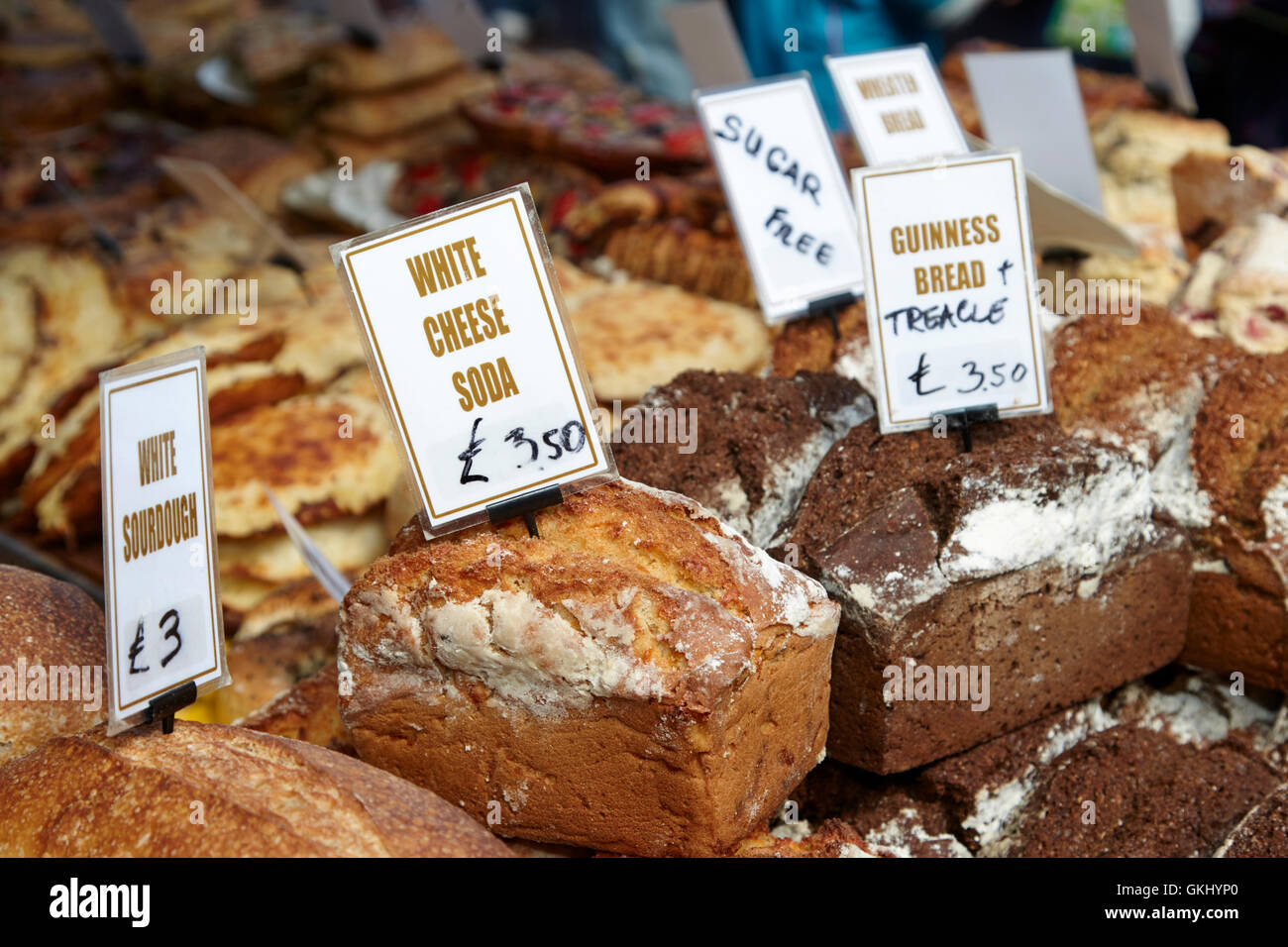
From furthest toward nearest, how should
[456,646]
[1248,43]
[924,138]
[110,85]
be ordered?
[110,85] < [1248,43] < [924,138] < [456,646]

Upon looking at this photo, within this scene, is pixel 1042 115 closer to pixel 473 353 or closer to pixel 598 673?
pixel 473 353

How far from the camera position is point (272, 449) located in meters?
2.91

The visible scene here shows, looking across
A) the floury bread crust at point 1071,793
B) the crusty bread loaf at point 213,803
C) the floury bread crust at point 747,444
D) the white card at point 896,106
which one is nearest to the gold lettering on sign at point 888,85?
the white card at point 896,106

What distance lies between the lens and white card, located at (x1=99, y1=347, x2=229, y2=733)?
5.57ft

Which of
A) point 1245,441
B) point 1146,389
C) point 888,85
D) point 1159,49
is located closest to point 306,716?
point 1146,389

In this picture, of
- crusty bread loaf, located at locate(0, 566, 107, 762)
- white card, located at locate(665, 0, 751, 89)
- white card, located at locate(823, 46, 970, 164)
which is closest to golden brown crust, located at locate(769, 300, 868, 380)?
white card, located at locate(823, 46, 970, 164)

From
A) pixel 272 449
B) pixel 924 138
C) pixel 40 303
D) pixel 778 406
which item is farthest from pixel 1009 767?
pixel 40 303

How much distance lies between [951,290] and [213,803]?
1.42m

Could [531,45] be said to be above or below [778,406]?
above

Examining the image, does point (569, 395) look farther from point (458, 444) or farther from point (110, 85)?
point (110, 85)

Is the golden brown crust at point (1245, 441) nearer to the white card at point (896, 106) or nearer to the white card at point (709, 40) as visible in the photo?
the white card at point (896, 106)

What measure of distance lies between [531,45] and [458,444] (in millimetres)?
5273

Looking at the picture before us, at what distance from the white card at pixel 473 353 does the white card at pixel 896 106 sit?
123 cm

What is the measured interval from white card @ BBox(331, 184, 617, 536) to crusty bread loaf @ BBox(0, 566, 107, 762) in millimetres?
648
